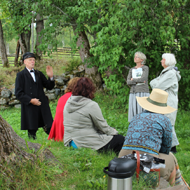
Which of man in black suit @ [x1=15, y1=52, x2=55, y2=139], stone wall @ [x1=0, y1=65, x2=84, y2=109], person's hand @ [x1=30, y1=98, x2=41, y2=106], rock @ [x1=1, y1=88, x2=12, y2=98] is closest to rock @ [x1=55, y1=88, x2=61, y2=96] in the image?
stone wall @ [x1=0, y1=65, x2=84, y2=109]

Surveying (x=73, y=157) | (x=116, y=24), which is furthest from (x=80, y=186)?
(x=116, y=24)

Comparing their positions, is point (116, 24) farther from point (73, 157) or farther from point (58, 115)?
point (73, 157)

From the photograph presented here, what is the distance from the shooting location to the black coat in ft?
15.1

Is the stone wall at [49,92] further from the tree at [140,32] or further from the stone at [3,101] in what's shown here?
the tree at [140,32]

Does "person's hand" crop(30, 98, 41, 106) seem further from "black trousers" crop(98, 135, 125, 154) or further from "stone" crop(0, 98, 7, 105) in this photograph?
"stone" crop(0, 98, 7, 105)

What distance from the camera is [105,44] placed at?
6.79 meters

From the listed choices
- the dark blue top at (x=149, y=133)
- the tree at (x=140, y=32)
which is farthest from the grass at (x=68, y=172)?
the tree at (x=140, y=32)

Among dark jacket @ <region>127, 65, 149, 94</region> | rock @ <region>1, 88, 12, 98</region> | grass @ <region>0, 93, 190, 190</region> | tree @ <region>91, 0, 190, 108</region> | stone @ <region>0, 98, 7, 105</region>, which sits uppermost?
tree @ <region>91, 0, 190, 108</region>

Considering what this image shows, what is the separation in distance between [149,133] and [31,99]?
111 inches

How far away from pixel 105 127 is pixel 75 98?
0.67 meters

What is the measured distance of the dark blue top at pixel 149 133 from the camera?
252cm

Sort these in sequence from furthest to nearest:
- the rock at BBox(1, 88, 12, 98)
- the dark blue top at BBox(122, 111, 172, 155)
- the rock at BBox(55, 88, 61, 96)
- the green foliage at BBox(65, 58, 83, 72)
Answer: the green foliage at BBox(65, 58, 83, 72) < the rock at BBox(55, 88, 61, 96) < the rock at BBox(1, 88, 12, 98) < the dark blue top at BBox(122, 111, 172, 155)

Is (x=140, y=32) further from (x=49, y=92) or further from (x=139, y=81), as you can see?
(x=49, y=92)

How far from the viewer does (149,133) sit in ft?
8.26
